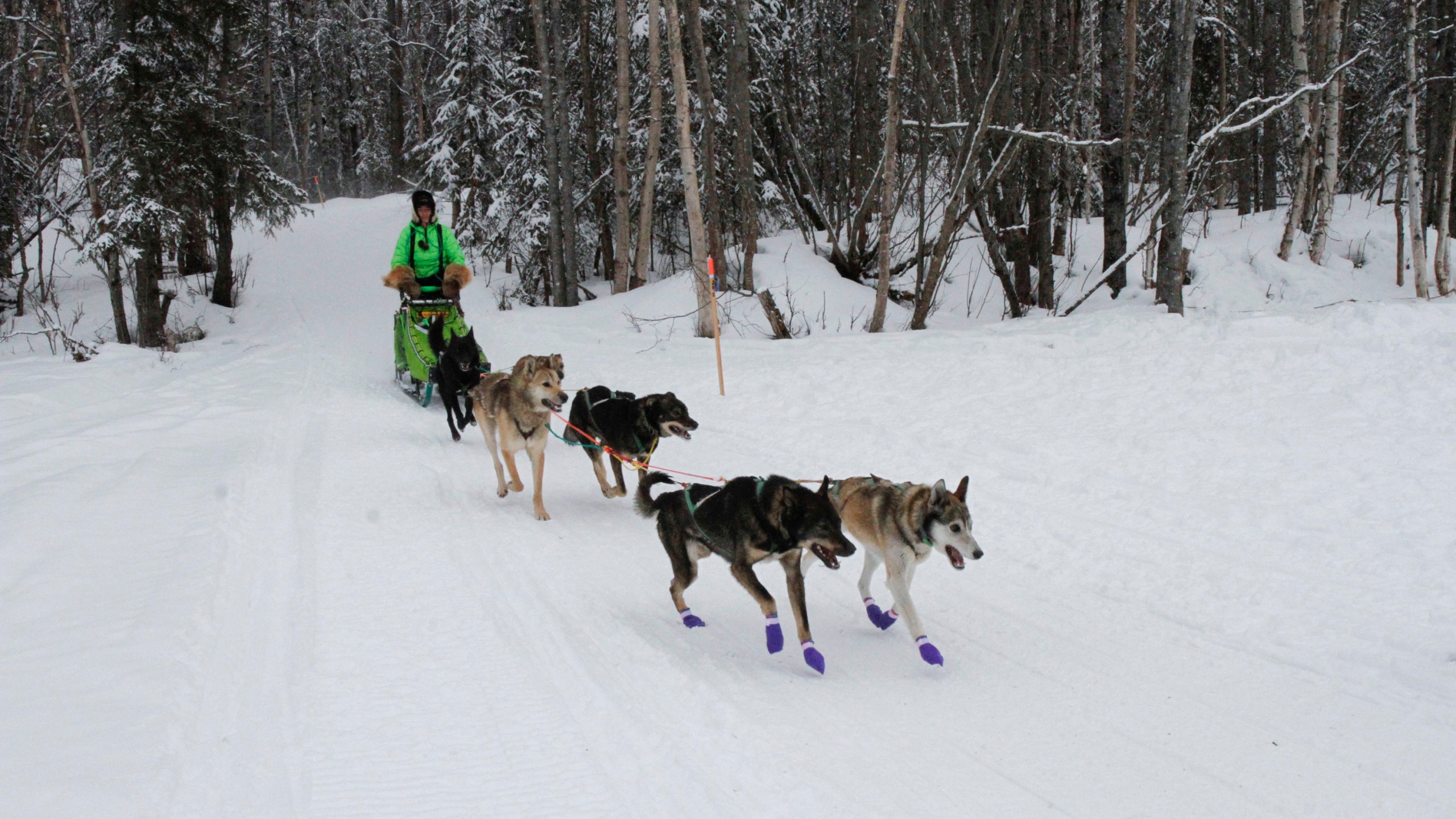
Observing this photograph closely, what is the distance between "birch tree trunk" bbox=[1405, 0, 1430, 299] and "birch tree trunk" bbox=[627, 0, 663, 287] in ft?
43.2

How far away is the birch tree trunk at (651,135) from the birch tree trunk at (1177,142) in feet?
29.7

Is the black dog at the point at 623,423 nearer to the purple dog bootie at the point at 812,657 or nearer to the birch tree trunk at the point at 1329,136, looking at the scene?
the purple dog bootie at the point at 812,657

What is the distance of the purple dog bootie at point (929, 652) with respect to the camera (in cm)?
434

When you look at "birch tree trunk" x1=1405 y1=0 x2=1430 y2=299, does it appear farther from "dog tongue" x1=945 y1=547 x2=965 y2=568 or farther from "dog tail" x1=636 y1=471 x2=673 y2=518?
"dog tail" x1=636 y1=471 x2=673 y2=518

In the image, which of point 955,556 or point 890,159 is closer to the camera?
point 955,556

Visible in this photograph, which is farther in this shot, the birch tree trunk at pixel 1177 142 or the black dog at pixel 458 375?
the birch tree trunk at pixel 1177 142

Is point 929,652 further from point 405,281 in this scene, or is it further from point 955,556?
point 405,281

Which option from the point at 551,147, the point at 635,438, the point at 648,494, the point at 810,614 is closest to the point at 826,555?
the point at 810,614

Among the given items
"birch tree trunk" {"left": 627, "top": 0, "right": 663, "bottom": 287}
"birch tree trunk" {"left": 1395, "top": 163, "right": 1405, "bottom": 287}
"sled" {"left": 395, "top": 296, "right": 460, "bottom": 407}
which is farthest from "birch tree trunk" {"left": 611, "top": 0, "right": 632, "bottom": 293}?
"birch tree trunk" {"left": 1395, "top": 163, "right": 1405, "bottom": 287}

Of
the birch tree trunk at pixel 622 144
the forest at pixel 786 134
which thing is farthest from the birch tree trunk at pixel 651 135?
the birch tree trunk at pixel 622 144

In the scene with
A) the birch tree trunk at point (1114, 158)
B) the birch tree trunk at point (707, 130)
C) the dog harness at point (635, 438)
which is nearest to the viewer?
the dog harness at point (635, 438)

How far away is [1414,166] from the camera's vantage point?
47.6 feet

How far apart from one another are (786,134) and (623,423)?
12.9 metres

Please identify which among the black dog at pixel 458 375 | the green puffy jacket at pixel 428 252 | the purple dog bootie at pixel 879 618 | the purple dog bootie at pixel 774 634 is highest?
the green puffy jacket at pixel 428 252
